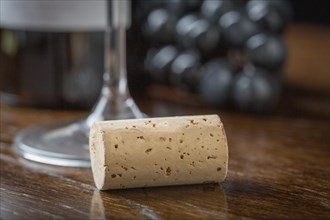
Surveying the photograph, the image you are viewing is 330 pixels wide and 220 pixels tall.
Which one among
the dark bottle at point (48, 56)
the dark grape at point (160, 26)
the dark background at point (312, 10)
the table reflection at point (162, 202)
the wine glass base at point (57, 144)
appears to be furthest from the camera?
the dark background at point (312, 10)

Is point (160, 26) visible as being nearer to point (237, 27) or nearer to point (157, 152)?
point (237, 27)

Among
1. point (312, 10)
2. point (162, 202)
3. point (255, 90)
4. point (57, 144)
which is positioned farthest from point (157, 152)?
point (312, 10)

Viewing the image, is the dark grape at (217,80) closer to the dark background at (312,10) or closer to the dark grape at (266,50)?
the dark grape at (266,50)

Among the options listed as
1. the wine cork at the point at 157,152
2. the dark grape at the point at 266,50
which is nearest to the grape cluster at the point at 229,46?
the dark grape at the point at 266,50

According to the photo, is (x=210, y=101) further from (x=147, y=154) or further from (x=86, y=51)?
(x=147, y=154)

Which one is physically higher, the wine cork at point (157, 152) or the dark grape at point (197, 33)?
the dark grape at point (197, 33)

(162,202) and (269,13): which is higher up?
(269,13)
